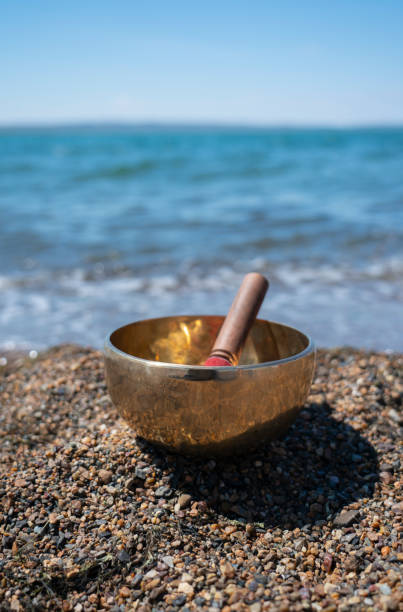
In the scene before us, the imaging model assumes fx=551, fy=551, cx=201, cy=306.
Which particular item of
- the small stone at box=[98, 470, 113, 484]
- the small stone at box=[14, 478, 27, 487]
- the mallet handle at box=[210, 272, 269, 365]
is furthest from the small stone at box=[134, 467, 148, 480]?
the mallet handle at box=[210, 272, 269, 365]

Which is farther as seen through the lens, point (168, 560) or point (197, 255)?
Result: point (197, 255)

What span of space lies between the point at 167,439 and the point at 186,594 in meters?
0.58

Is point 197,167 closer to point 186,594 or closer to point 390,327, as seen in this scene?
point 390,327

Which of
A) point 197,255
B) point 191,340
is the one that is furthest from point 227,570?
point 197,255

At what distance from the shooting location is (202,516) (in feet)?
6.89

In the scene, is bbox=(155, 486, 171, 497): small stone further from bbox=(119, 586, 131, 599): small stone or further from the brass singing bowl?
bbox=(119, 586, 131, 599): small stone

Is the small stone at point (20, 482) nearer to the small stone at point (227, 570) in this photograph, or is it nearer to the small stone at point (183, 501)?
the small stone at point (183, 501)

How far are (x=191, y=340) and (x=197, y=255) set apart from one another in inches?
238

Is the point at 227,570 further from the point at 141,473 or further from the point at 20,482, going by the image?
the point at 20,482

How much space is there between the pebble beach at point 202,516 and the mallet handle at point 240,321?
455 mm

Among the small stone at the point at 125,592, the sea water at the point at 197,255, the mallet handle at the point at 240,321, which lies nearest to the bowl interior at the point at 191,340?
the mallet handle at the point at 240,321

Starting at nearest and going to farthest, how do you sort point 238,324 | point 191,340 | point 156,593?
point 156,593, point 238,324, point 191,340

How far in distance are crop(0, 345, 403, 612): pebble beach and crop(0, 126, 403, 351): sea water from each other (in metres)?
2.08

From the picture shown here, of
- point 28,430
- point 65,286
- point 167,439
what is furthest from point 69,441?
point 65,286
